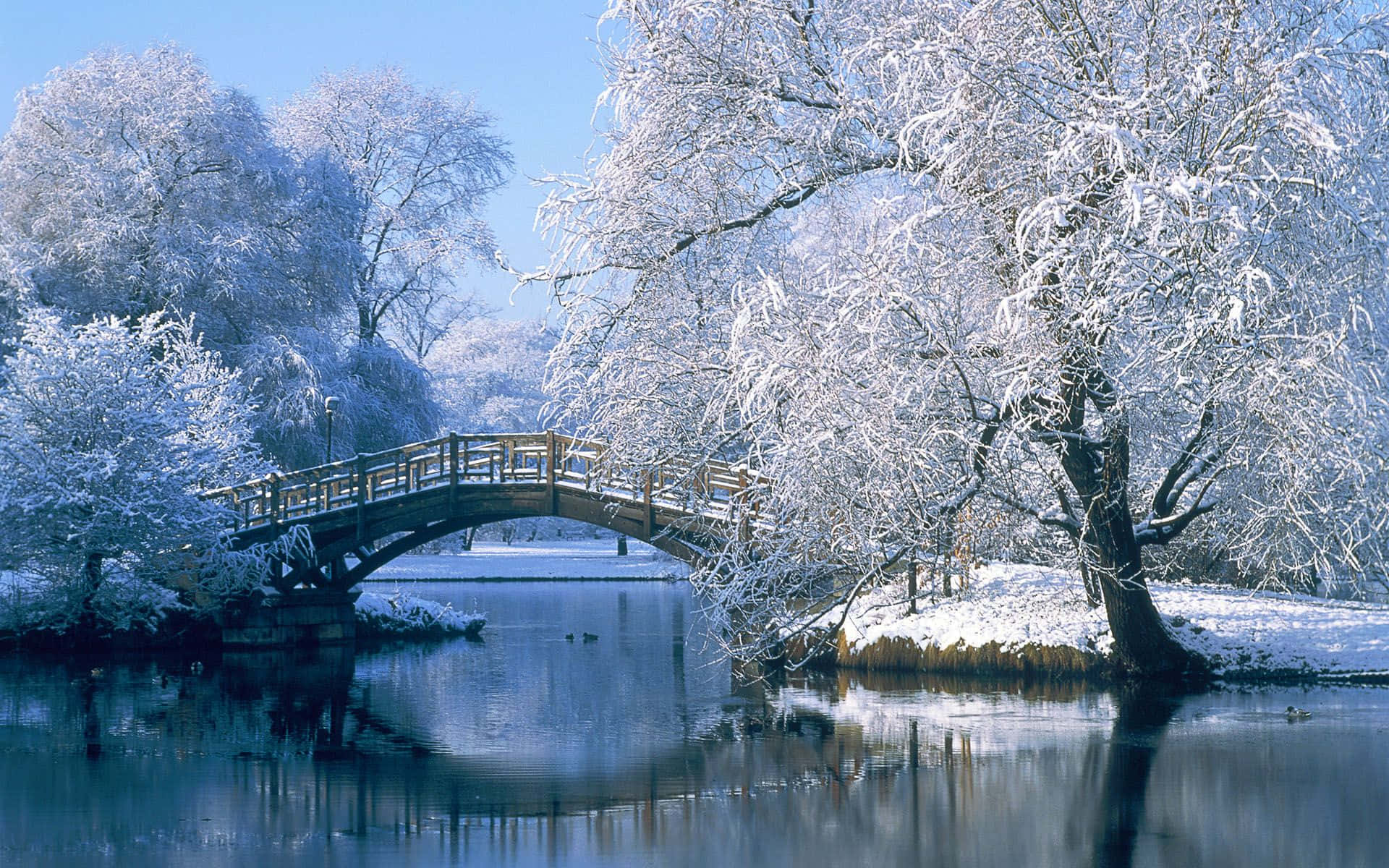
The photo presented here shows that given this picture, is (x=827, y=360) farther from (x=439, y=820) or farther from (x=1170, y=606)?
(x=1170, y=606)

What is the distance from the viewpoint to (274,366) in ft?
94.2

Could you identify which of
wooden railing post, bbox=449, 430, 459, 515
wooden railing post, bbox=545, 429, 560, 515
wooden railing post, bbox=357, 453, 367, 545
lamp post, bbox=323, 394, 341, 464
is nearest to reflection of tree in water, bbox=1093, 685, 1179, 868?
wooden railing post, bbox=545, 429, 560, 515

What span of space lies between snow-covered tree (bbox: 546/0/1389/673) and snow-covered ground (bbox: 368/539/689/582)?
28826 millimetres

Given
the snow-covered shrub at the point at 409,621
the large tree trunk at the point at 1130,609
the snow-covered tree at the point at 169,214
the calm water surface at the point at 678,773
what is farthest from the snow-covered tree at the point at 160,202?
the large tree trunk at the point at 1130,609

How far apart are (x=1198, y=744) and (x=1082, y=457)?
2.90 m

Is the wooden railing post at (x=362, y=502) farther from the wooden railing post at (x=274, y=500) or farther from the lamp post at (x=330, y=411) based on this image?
the lamp post at (x=330, y=411)

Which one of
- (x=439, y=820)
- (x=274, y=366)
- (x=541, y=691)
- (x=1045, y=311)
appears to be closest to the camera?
(x=439, y=820)

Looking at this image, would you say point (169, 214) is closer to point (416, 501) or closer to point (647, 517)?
point (416, 501)

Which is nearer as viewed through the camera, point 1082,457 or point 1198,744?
point 1198,744

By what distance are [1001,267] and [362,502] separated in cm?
1509

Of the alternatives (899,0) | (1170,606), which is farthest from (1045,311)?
(1170,606)

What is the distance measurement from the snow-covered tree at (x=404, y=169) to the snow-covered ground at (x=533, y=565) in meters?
11.3

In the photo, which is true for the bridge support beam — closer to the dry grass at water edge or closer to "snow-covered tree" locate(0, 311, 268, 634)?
"snow-covered tree" locate(0, 311, 268, 634)

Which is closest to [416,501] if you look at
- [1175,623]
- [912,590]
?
[912,590]
